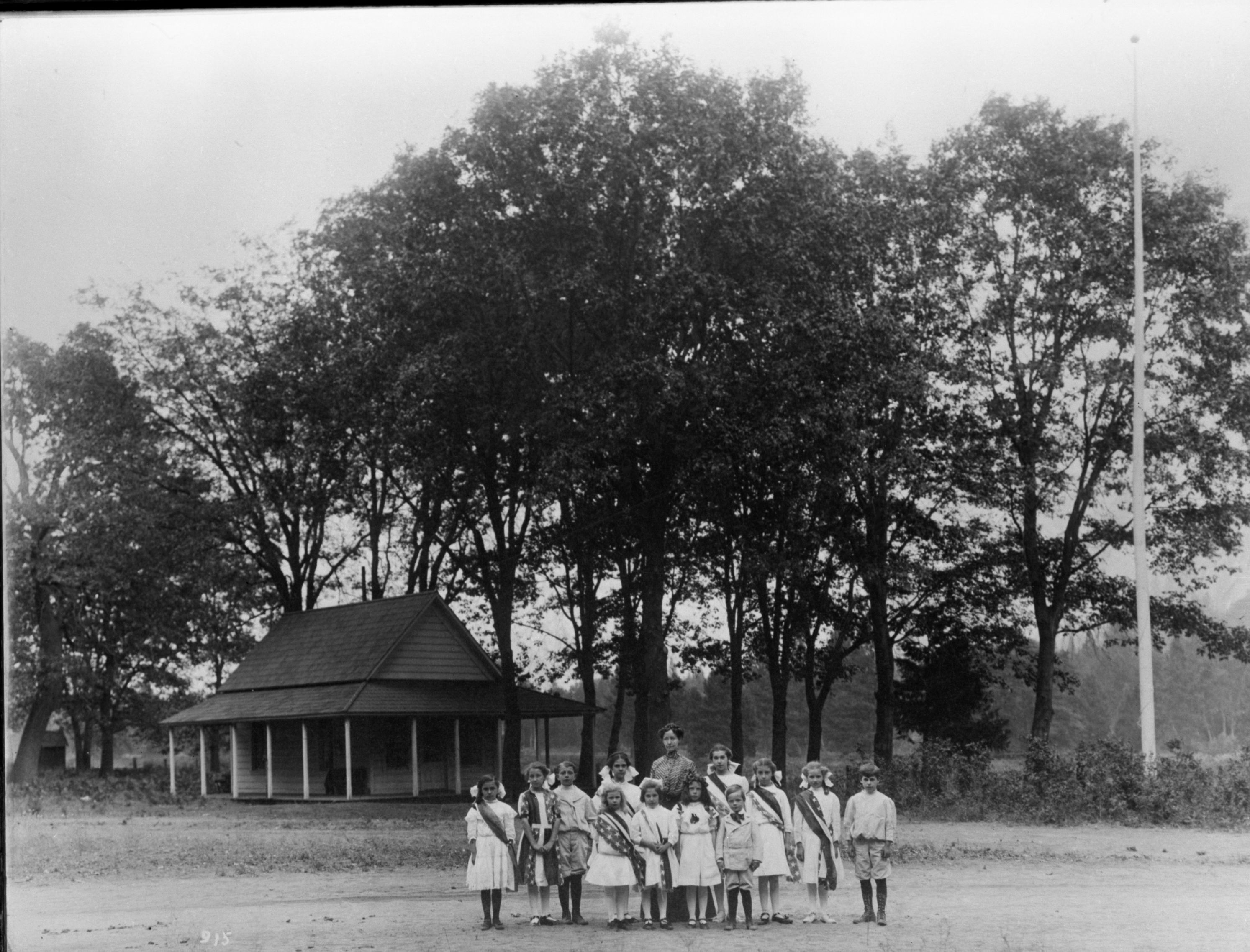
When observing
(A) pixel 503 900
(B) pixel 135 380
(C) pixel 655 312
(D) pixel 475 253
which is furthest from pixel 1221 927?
(B) pixel 135 380

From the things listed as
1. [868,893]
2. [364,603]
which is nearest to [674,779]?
[868,893]

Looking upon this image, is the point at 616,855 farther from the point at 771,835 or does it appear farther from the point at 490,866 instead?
the point at 771,835

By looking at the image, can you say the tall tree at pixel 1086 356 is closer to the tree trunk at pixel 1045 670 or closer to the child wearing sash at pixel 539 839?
the tree trunk at pixel 1045 670

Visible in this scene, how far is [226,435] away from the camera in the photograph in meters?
27.6

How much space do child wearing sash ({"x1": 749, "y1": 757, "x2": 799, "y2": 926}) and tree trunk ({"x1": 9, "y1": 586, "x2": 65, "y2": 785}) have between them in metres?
18.8

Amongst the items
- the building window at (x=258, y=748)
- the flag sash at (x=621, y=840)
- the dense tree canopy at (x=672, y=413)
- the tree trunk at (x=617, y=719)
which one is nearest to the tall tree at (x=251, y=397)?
the dense tree canopy at (x=672, y=413)

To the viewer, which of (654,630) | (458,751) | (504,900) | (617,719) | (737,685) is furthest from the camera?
(617,719)

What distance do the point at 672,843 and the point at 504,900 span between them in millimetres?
3310

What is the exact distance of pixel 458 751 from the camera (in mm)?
28516

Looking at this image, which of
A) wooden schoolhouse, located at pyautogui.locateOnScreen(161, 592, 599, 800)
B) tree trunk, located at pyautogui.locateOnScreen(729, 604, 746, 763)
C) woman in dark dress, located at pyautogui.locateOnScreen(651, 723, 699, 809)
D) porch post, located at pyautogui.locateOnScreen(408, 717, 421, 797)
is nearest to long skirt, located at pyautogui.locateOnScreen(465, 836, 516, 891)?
woman in dark dress, located at pyautogui.locateOnScreen(651, 723, 699, 809)

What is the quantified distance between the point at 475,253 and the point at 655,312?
3.35 meters

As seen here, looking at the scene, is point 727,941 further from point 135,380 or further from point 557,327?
point 135,380

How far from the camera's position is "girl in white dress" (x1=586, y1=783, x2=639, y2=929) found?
1241cm

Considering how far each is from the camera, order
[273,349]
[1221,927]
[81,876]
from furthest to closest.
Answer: [273,349], [81,876], [1221,927]
